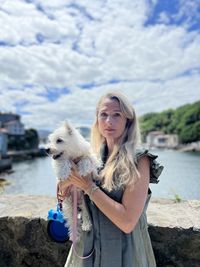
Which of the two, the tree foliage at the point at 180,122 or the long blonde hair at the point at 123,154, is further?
the tree foliage at the point at 180,122

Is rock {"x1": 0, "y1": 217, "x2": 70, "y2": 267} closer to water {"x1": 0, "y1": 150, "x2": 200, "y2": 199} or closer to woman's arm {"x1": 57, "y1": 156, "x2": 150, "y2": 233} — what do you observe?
water {"x1": 0, "y1": 150, "x2": 200, "y2": 199}

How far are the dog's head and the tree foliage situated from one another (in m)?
94.1

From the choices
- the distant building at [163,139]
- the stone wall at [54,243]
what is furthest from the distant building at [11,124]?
the stone wall at [54,243]

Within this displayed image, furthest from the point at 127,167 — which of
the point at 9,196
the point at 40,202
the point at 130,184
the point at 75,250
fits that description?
the point at 9,196

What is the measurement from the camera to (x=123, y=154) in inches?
71.1

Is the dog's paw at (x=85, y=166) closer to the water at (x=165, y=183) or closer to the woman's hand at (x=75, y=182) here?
the woman's hand at (x=75, y=182)

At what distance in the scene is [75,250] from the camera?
1906mm

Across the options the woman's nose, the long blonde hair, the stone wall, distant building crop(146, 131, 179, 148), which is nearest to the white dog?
the long blonde hair

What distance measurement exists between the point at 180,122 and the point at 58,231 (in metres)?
125

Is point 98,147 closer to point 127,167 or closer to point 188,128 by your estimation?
point 127,167

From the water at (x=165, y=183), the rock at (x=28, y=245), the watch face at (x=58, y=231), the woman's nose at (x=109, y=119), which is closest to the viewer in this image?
the woman's nose at (x=109, y=119)

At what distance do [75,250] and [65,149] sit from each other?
640 mm

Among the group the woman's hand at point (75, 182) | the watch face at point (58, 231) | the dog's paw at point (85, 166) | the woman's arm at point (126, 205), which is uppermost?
the dog's paw at point (85, 166)

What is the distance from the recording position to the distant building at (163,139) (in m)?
119
